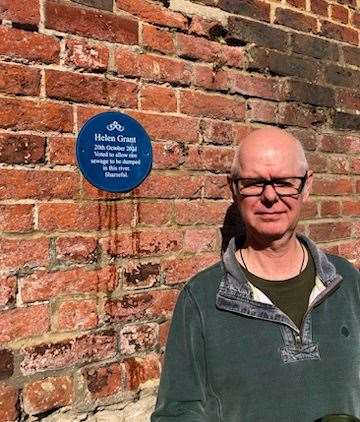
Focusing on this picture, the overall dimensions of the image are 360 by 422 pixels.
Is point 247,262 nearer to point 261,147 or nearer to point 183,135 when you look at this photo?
point 261,147

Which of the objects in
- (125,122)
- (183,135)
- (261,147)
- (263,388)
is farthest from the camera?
(183,135)

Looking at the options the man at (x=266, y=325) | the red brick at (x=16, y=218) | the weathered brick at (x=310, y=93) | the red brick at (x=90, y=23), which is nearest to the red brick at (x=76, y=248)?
the red brick at (x=16, y=218)

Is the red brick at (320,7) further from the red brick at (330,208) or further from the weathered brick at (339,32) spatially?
the red brick at (330,208)

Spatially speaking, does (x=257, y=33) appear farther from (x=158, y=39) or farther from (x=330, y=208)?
(x=330, y=208)

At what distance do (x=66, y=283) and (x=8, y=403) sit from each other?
431mm

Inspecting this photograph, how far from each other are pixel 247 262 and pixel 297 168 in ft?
1.25

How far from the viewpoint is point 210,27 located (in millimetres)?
2254

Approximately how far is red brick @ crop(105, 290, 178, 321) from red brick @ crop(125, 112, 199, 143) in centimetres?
62

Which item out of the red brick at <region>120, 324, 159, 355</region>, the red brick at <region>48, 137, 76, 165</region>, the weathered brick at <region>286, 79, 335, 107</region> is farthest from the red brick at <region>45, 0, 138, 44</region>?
the red brick at <region>120, 324, 159, 355</region>

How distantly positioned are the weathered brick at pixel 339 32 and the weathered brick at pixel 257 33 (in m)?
0.30

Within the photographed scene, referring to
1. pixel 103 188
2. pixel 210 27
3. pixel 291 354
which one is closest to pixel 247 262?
pixel 291 354

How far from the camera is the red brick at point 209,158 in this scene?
218 cm

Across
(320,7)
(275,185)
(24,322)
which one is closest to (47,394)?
(24,322)

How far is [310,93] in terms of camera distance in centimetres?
258
